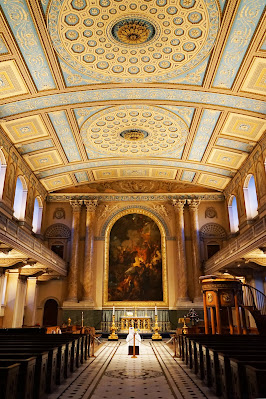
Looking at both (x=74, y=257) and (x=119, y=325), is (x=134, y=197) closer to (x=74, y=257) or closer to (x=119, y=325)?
(x=74, y=257)

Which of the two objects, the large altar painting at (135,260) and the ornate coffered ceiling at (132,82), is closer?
the ornate coffered ceiling at (132,82)

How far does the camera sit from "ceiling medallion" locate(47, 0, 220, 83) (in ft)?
31.4

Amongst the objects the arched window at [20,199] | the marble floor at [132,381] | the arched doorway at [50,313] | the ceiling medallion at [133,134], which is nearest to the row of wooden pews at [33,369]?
the marble floor at [132,381]

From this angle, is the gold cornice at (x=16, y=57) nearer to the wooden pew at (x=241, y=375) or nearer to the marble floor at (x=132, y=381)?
the marble floor at (x=132, y=381)

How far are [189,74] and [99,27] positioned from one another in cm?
360

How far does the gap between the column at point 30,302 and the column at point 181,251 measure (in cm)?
823

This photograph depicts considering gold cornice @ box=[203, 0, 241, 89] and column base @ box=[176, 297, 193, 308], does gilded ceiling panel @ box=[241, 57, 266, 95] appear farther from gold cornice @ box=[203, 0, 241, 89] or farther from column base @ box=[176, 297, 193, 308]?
column base @ box=[176, 297, 193, 308]

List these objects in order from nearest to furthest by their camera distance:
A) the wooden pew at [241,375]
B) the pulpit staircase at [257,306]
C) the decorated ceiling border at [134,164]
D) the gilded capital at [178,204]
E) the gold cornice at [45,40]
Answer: the wooden pew at [241,375] < the pulpit staircase at [257,306] < the gold cornice at [45,40] < the decorated ceiling border at [134,164] < the gilded capital at [178,204]

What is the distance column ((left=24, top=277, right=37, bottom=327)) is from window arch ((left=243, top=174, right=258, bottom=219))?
12251 mm

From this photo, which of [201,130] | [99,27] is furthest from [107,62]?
[201,130]

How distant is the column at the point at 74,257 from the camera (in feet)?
63.3

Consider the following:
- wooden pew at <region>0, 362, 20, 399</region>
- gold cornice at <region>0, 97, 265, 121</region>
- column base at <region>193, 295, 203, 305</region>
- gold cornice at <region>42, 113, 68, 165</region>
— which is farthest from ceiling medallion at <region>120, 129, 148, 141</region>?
wooden pew at <region>0, 362, 20, 399</region>

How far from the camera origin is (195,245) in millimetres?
20172

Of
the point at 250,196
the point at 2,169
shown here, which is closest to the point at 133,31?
the point at 2,169
